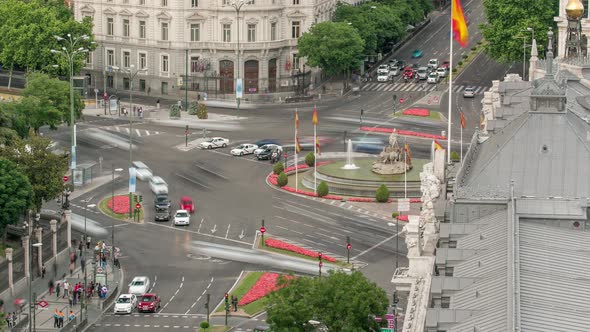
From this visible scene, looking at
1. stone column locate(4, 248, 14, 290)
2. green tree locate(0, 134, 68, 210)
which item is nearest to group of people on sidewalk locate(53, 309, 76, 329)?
stone column locate(4, 248, 14, 290)

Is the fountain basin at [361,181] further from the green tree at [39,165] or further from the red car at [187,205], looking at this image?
the green tree at [39,165]

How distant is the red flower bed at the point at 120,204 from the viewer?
172500 millimetres

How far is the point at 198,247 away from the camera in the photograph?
523 ft

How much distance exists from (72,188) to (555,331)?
116107mm

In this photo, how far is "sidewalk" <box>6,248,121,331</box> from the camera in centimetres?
13525

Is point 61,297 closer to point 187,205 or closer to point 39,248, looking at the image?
point 39,248

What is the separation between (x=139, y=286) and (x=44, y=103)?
184 ft

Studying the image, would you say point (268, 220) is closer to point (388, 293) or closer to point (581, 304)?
point (388, 293)

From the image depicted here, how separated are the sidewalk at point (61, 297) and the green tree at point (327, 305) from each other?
94.7 ft

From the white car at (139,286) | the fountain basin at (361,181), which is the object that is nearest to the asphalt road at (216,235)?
the white car at (139,286)

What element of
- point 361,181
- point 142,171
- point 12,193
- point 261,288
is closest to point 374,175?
point 361,181

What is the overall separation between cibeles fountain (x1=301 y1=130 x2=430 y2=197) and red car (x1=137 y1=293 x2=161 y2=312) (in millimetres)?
42418

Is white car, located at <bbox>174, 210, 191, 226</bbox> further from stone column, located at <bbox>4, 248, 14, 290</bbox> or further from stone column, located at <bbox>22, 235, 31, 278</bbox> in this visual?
stone column, located at <bbox>4, 248, 14, 290</bbox>

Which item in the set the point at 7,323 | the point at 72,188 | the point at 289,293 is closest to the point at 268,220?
the point at 72,188
